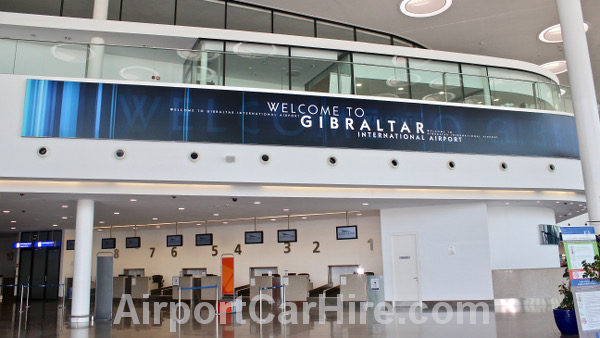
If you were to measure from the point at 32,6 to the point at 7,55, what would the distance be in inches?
207

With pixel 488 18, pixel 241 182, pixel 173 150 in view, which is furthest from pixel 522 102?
pixel 173 150

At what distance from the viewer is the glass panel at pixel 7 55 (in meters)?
11.2

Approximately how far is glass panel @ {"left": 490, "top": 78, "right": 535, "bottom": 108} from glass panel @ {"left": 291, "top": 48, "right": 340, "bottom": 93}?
4784mm

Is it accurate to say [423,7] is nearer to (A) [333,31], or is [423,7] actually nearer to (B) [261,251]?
(A) [333,31]

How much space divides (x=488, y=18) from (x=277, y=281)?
11.0m

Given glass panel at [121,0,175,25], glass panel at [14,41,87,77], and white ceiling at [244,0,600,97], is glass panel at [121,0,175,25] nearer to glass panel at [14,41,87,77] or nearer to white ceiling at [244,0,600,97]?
white ceiling at [244,0,600,97]

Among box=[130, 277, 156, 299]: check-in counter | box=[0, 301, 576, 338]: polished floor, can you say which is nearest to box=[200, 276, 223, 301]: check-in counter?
box=[130, 277, 156, 299]: check-in counter

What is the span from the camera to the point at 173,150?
11430 mm

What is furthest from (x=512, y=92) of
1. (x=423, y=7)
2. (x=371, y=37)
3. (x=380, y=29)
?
(x=371, y=37)

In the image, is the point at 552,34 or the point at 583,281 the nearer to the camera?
the point at 583,281

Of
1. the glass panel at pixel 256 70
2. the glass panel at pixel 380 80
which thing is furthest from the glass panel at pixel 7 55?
the glass panel at pixel 380 80

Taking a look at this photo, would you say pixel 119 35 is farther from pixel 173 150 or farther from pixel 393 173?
pixel 393 173

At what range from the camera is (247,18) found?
16531mm

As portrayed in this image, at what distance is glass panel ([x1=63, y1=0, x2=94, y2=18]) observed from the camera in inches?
611
